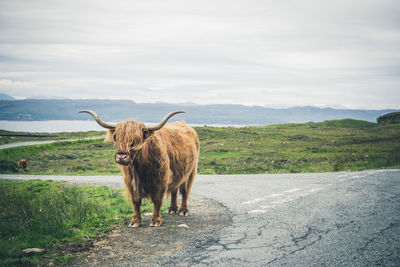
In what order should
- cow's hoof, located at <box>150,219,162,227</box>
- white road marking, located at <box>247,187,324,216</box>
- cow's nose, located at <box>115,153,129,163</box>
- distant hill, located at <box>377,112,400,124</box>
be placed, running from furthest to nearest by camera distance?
distant hill, located at <box>377,112,400,124</box>, white road marking, located at <box>247,187,324,216</box>, cow's hoof, located at <box>150,219,162,227</box>, cow's nose, located at <box>115,153,129,163</box>

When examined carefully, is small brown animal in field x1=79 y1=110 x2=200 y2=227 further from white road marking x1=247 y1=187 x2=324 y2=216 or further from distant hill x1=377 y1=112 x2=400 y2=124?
distant hill x1=377 y1=112 x2=400 y2=124

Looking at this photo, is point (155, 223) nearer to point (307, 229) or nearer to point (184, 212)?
point (184, 212)

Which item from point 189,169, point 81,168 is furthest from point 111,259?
point 81,168

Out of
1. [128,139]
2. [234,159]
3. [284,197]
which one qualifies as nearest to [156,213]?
[128,139]

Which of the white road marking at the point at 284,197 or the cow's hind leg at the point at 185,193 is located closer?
the cow's hind leg at the point at 185,193

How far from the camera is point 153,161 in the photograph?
675cm

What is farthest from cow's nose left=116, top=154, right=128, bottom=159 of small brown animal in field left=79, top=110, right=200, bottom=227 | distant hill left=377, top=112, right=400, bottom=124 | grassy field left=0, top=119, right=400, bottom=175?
distant hill left=377, top=112, right=400, bottom=124

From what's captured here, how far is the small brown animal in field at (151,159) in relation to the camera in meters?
Result: 6.20

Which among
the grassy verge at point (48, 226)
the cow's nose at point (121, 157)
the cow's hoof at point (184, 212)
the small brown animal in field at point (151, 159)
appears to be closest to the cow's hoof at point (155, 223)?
the small brown animal in field at point (151, 159)

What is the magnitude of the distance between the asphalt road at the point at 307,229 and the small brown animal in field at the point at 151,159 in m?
1.50

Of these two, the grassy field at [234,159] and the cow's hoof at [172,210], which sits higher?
the cow's hoof at [172,210]

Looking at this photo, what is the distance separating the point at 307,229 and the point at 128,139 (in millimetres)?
3667

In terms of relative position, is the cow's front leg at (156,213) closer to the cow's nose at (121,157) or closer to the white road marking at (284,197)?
the cow's nose at (121,157)

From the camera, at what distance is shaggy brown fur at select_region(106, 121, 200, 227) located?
6.20 meters
